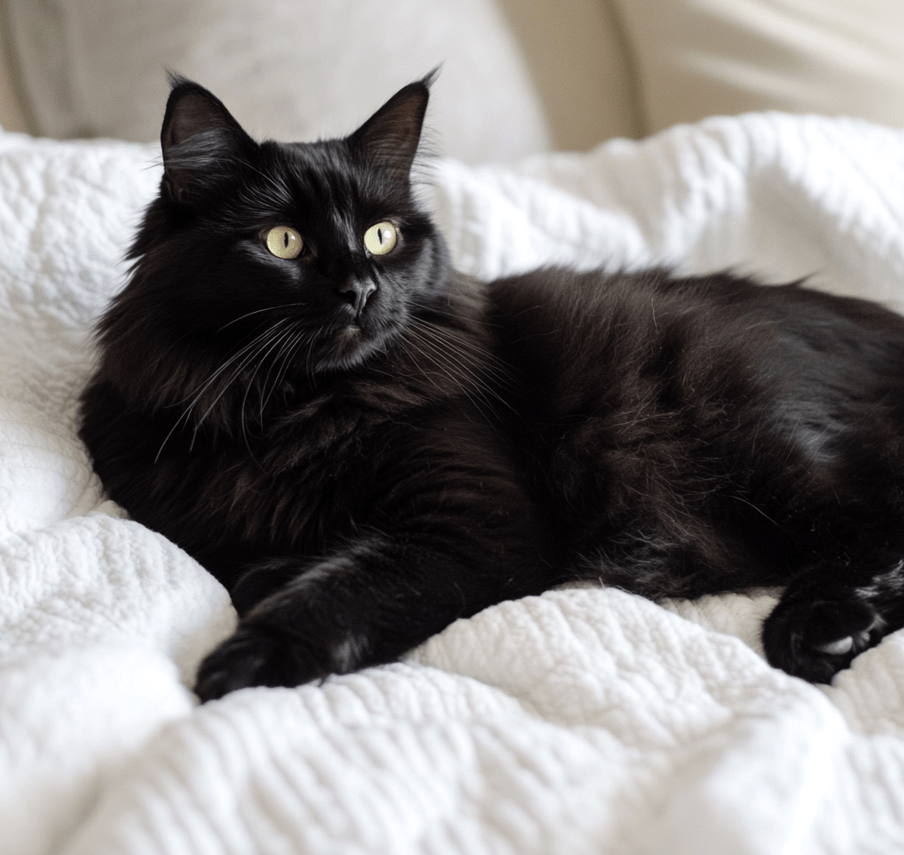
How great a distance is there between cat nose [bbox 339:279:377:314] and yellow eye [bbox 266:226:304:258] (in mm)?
114

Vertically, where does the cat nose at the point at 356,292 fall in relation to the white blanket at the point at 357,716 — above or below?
above

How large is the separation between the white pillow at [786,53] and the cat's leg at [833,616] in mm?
1489

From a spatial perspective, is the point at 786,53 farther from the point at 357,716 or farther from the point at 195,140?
the point at 357,716

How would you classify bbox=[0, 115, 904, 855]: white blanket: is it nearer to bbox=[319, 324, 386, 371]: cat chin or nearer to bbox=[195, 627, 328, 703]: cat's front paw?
bbox=[195, 627, 328, 703]: cat's front paw

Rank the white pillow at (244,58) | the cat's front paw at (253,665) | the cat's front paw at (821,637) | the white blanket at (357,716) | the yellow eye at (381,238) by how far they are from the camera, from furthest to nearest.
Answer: the white pillow at (244,58) < the yellow eye at (381,238) < the cat's front paw at (821,637) < the cat's front paw at (253,665) < the white blanket at (357,716)

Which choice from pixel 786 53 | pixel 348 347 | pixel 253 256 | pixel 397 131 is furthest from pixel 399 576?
pixel 786 53

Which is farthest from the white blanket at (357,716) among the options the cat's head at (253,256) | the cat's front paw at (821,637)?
the cat's head at (253,256)

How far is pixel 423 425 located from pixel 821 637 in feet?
2.23

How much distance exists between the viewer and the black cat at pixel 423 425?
1215 mm

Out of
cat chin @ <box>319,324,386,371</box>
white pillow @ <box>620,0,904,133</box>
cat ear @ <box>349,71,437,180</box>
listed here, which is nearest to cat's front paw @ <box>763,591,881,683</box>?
cat chin @ <box>319,324,386,371</box>

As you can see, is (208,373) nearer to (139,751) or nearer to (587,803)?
(139,751)

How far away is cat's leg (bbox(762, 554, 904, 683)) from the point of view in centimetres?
112

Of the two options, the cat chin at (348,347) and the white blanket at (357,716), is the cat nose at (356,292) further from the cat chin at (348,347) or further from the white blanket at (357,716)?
the white blanket at (357,716)

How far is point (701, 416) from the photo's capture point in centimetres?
145
